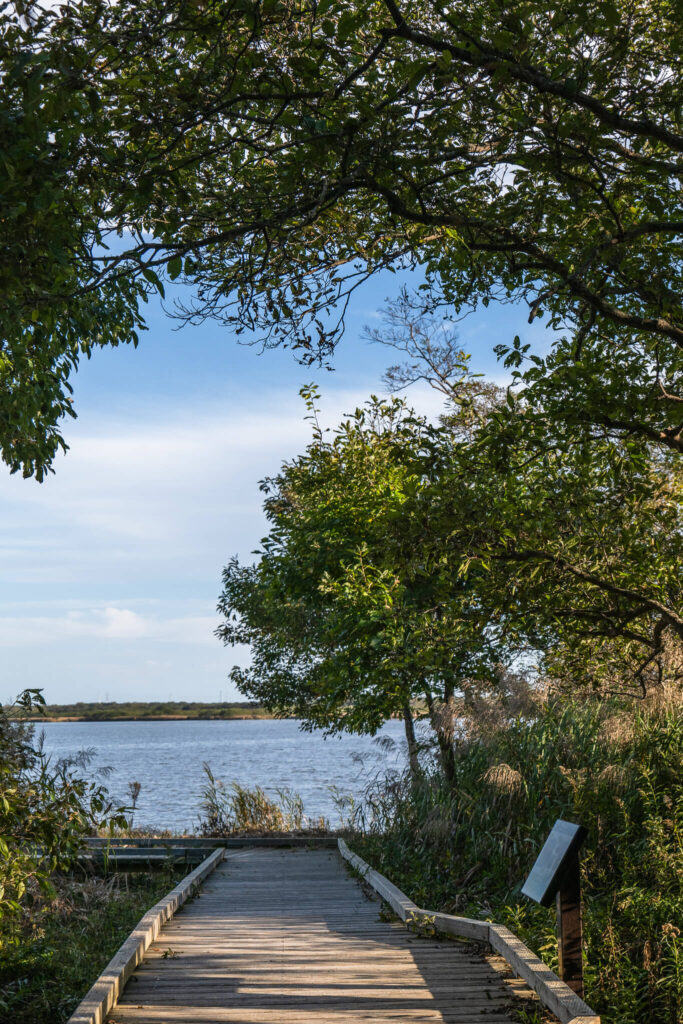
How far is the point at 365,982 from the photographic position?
19.9 ft

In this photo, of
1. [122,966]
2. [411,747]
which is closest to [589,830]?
[122,966]

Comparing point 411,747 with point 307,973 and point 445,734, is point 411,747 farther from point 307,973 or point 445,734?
point 307,973

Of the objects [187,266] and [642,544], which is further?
[642,544]

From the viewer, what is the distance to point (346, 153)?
15.6 feet

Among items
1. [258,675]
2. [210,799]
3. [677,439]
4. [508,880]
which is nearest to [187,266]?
[677,439]

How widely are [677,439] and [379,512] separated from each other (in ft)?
21.1

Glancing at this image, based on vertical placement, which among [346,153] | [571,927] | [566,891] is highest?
[346,153]

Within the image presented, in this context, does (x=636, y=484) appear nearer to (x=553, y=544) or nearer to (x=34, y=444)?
(x=553, y=544)

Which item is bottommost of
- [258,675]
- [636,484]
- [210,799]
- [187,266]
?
[210,799]

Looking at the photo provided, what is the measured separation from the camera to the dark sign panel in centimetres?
533

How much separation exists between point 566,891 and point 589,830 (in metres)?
3.29

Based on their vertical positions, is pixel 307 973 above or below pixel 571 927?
below

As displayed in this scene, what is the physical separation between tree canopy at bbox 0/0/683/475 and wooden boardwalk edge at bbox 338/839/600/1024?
348 centimetres

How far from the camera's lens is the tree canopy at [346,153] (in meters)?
4.74
